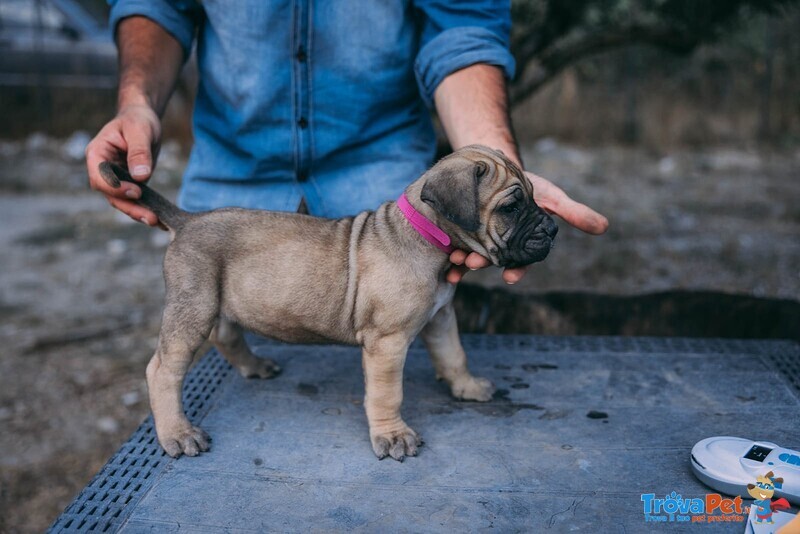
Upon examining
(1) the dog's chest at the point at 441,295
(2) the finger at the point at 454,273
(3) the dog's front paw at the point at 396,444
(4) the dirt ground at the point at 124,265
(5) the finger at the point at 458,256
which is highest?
(5) the finger at the point at 458,256

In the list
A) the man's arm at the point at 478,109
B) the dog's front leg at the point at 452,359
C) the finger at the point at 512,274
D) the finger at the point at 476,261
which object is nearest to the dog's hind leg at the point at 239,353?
the dog's front leg at the point at 452,359

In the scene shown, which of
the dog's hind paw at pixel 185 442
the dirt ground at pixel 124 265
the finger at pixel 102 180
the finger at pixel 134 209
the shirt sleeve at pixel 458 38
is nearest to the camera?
the dog's hind paw at pixel 185 442

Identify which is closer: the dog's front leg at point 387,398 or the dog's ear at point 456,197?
the dog's ear at point 456,197

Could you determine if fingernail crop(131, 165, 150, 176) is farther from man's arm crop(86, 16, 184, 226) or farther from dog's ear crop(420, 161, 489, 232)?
dog's ear crop(420, 161, 489, 232)

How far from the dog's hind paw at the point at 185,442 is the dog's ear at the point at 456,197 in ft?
4.40

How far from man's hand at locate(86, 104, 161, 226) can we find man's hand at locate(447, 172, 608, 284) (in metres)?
1.32

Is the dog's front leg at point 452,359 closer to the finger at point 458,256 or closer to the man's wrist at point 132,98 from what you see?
the finger at point 458,256

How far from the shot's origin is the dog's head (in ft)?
9.07

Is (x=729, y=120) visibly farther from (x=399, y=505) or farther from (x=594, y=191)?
(x=399, y=505)

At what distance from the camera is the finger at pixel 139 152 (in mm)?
3211

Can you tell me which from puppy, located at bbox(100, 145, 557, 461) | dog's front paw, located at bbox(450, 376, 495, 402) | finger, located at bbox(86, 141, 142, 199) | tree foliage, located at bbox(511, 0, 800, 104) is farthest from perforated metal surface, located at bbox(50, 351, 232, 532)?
tree foliage, located at bbox(511, 0, 800, 104)

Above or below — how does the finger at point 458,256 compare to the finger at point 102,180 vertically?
below

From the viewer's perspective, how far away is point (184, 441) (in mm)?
3088

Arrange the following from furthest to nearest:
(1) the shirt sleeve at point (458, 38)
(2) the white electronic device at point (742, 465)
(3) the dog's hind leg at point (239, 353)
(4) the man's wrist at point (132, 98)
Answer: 1. (1) the shirt sleeve at point (458, 38)
2. (4) the man's wrist at point (132, 98)
3. (3) the dog's hind leg at point (239, 353)
4. (2) the white electronic device at point (742, 465)
